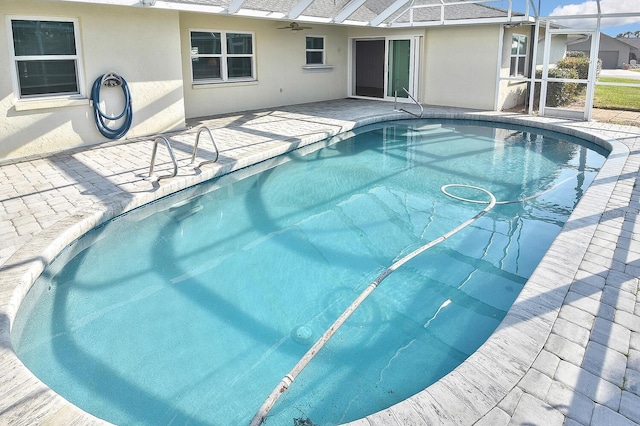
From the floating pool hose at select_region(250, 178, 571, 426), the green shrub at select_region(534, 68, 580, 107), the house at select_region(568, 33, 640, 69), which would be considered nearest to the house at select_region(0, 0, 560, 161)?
the green shrub at select_region(534, 68, 580, 107)

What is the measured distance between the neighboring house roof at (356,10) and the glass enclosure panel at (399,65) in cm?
108

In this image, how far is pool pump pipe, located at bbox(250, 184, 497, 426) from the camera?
307cm

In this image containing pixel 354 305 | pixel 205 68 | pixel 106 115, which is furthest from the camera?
pixel 205 68

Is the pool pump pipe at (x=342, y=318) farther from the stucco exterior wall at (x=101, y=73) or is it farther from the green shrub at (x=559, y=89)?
the green shrub at (x=559, y=89)

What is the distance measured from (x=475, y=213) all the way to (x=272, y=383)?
459 centimetres

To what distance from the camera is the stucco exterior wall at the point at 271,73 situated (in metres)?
12.5

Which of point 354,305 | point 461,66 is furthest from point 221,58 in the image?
point 354,305

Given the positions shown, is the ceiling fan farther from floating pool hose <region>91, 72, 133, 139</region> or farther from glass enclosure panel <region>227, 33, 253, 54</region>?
Result: floating pool hose <region>91, 72, 133, 139</region>

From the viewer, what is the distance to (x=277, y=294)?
495cm

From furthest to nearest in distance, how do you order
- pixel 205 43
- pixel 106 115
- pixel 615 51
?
pixel 615 51 → pixel 205 43 → pixel 106 115

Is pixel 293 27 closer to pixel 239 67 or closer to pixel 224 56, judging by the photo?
pixel 239 67

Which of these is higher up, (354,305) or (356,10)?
(356,10)

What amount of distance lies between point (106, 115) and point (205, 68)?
401 cm

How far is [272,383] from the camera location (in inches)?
144
